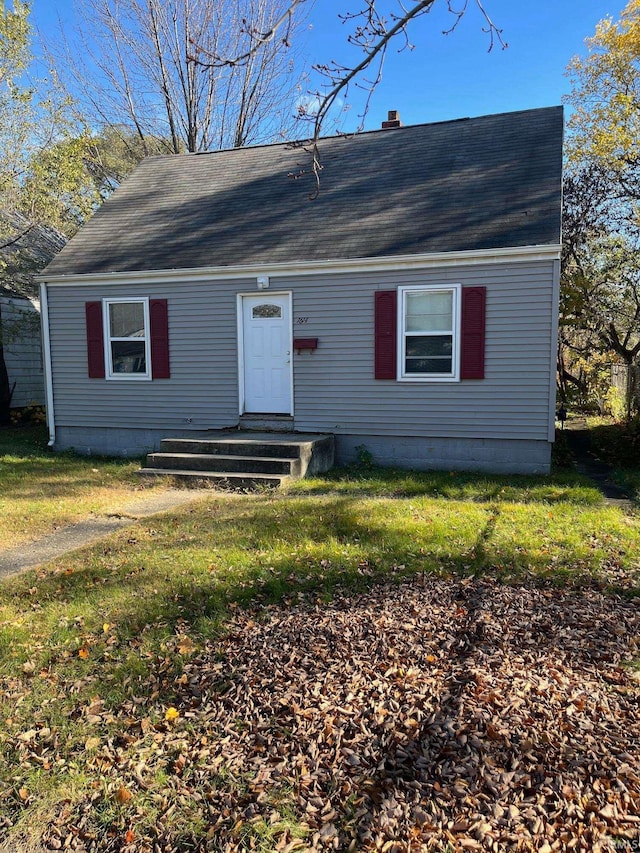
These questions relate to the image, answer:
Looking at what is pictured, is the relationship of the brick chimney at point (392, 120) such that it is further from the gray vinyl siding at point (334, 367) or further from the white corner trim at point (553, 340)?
the white corner trim at point (553, 340)

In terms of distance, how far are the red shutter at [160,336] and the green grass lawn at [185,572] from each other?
268 centimetres

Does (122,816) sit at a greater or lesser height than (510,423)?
lesser

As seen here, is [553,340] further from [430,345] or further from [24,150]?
[24,150]

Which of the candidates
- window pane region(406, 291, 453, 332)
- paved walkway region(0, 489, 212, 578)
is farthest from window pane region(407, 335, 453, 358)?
paved walkway region(0, 489, 212, 578)

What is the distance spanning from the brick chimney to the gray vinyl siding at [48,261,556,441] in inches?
214

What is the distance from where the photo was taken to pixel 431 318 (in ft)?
29.6

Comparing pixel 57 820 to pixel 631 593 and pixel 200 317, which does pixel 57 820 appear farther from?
pixel 200 317

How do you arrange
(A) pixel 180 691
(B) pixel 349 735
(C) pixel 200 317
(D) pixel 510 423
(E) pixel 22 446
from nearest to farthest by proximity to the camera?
(B) pixel 349 735 → (A) pixel 180 691 → (D) pixel 510 423 → (C) pixel 200 317 → (E) pixel 22 446

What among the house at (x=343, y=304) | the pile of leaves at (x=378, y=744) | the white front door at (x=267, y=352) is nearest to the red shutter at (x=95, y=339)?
the house at (x=343, y=304)

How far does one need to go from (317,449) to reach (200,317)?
10.4ft

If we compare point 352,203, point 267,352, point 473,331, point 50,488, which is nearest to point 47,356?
point 50,488

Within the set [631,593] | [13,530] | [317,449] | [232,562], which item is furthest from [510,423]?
[13,530]

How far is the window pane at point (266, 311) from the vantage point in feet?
32.3

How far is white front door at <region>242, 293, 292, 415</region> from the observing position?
387 inches
